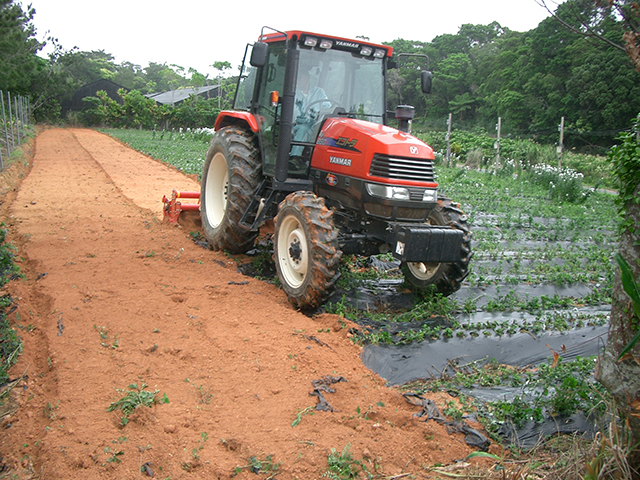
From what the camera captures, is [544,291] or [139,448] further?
[544,291]

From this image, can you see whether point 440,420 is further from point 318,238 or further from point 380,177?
point 380,177

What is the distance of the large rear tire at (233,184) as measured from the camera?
6.32 meters

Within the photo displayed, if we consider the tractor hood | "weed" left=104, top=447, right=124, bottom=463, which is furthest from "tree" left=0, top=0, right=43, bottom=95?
"weed" left=104, top=447, right=124, bottom=463

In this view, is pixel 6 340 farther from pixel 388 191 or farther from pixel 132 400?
pixel 388 191

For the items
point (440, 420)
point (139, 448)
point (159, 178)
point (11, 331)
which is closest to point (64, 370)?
point (11, 331)

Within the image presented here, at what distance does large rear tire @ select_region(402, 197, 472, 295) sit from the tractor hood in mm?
411

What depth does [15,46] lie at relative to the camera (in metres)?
24.2

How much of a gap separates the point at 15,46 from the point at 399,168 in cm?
2551

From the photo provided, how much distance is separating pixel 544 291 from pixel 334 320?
289 centimetres

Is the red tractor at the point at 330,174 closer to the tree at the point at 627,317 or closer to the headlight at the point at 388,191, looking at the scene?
the headlight at the point at 388,191

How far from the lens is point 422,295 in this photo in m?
5.74

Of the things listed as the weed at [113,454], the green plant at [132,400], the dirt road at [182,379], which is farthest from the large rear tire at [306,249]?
the weed at [113,454]

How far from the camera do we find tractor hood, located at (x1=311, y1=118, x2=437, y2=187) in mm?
4996

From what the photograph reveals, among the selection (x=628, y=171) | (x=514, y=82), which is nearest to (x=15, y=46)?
(x=628, y=171)
